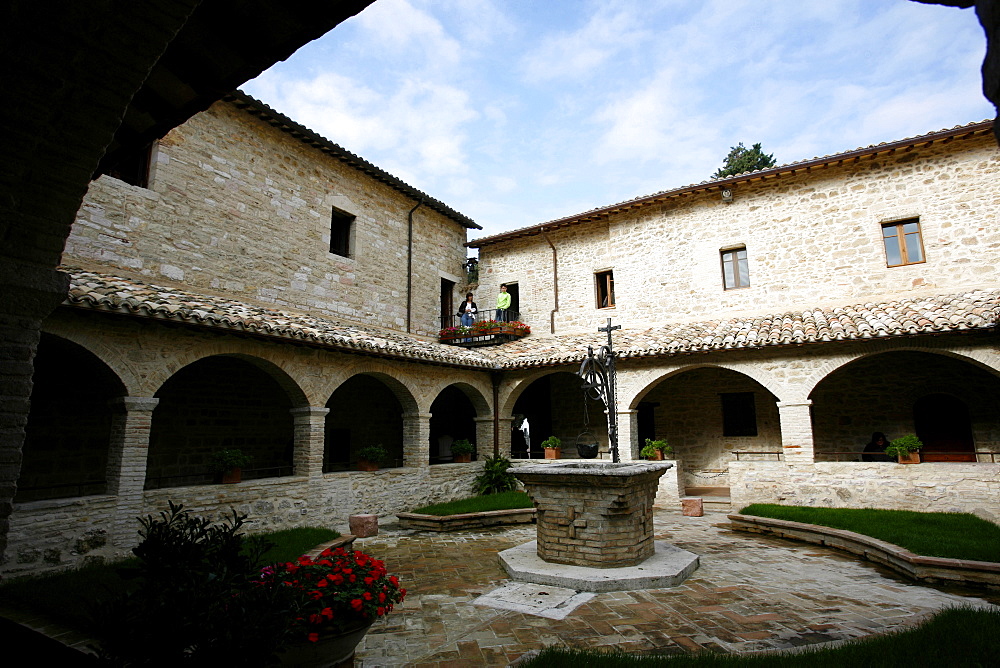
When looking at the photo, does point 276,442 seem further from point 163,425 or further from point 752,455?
point 752,455

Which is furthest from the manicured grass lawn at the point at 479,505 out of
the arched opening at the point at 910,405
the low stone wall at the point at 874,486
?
the arched opening at the point at 910,405

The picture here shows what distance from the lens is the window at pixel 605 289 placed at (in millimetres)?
15845

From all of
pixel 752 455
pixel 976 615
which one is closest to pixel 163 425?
pixel 976 615

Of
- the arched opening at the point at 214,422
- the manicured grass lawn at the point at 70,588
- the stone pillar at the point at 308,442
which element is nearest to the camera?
the manicured grass lawn at the point at 70,588

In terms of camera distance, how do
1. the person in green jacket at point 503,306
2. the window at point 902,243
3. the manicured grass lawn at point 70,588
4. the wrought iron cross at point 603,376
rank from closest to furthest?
1. the manicured grass lawn at point 70,588
2. the wrought iron cross at point 603,376
3. the window at point 902,243
4. the person in green jacket at point 503,306

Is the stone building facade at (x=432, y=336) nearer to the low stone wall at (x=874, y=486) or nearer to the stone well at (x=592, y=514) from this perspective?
the low stone wall at (x=874, y=486)

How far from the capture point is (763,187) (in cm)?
1372

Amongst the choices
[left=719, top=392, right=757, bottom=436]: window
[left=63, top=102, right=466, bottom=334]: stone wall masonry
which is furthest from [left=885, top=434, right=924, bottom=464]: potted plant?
[left=63, top=102, right=466, bottom=334]: stone wall masonry

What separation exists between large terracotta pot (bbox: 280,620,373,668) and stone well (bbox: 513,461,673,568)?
10.5 feet

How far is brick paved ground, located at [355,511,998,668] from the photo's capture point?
4.52m

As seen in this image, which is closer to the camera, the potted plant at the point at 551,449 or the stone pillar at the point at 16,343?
the stone pillar at the point at 16,343

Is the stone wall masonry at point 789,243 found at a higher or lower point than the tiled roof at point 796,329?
higher

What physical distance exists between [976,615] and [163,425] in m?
11.8

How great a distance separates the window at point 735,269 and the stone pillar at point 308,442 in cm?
1016
